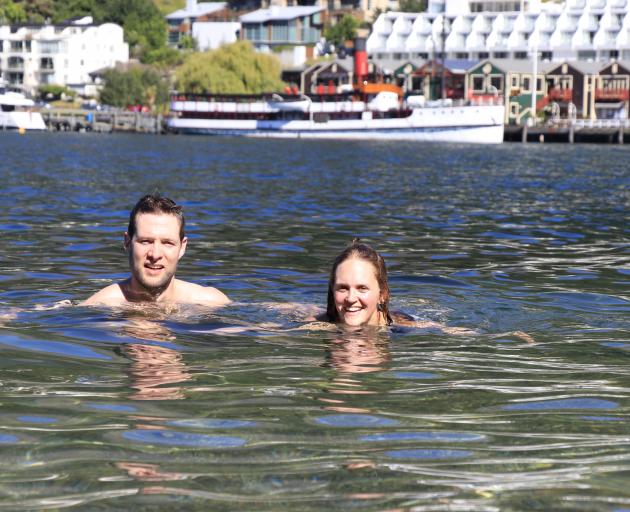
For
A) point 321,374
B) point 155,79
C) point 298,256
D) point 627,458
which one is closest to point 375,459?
point 627,458

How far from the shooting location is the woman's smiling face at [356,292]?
8.78 metres

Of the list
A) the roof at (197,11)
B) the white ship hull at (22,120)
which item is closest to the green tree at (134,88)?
the white ship hull at (22,120)

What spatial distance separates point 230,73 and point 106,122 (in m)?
14.9

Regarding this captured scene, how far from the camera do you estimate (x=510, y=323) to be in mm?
10633

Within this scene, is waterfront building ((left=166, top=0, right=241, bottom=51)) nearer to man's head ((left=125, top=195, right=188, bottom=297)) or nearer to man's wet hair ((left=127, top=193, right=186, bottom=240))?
man's head ((left=125, top=195, right=188, bottom=297))

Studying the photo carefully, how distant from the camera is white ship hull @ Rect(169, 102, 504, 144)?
100 metres

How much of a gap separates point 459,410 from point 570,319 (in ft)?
13.8

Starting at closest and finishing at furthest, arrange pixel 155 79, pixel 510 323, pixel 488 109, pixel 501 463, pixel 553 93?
pixel 501 463
pixel 510 323
pixel 488 109
pixel 553 93
pixel 155 79

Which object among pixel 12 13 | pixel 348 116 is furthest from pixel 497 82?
pixel 12 13

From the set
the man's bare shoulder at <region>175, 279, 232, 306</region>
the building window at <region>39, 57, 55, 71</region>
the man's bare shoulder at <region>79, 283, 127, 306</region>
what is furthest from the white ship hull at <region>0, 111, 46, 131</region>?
the man's bare shoulder at <region>79, 283, 127, 306</region>

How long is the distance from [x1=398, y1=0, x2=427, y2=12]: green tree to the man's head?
163 metres

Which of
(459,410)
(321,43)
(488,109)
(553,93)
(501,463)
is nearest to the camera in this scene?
(501,463)

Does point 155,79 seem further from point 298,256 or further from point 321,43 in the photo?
point 298,256

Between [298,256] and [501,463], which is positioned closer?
[501,463]
